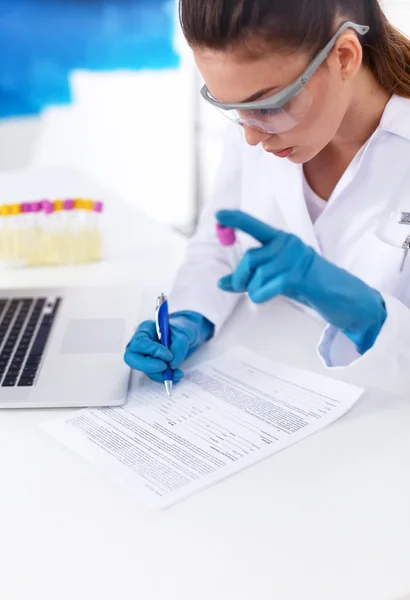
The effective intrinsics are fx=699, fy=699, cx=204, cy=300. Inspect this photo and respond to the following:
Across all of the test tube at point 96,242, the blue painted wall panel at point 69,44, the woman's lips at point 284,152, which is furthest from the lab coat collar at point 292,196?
the blue painted wall panel at point 69,44

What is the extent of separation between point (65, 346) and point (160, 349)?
0.23 metres

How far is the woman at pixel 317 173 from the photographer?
1030mm

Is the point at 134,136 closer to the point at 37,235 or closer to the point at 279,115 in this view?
the point at 37,235

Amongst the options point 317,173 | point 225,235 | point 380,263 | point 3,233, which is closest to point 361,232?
point 380,263

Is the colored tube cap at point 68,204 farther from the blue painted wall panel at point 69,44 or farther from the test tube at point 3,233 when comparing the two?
the blue painted wall panel at point 69,44

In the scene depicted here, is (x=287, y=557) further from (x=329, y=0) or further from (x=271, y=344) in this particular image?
(x=329, y=0)

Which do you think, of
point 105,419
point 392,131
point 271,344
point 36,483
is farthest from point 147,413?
point 392,131

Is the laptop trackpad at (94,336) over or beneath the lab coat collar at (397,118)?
beneath

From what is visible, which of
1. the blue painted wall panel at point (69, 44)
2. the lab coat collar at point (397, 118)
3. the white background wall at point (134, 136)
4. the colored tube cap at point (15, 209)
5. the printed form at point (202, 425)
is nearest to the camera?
the printed form at point (202, 425)

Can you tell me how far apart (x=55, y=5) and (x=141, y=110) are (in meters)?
0.73

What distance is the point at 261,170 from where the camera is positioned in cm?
152

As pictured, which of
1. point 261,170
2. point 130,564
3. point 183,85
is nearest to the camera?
point 130,564

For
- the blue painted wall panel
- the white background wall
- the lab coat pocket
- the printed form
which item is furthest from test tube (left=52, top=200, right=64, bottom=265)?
the blue painted wall panel

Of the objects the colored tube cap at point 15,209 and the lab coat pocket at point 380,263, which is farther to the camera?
the colored tube cap at point 15,209
